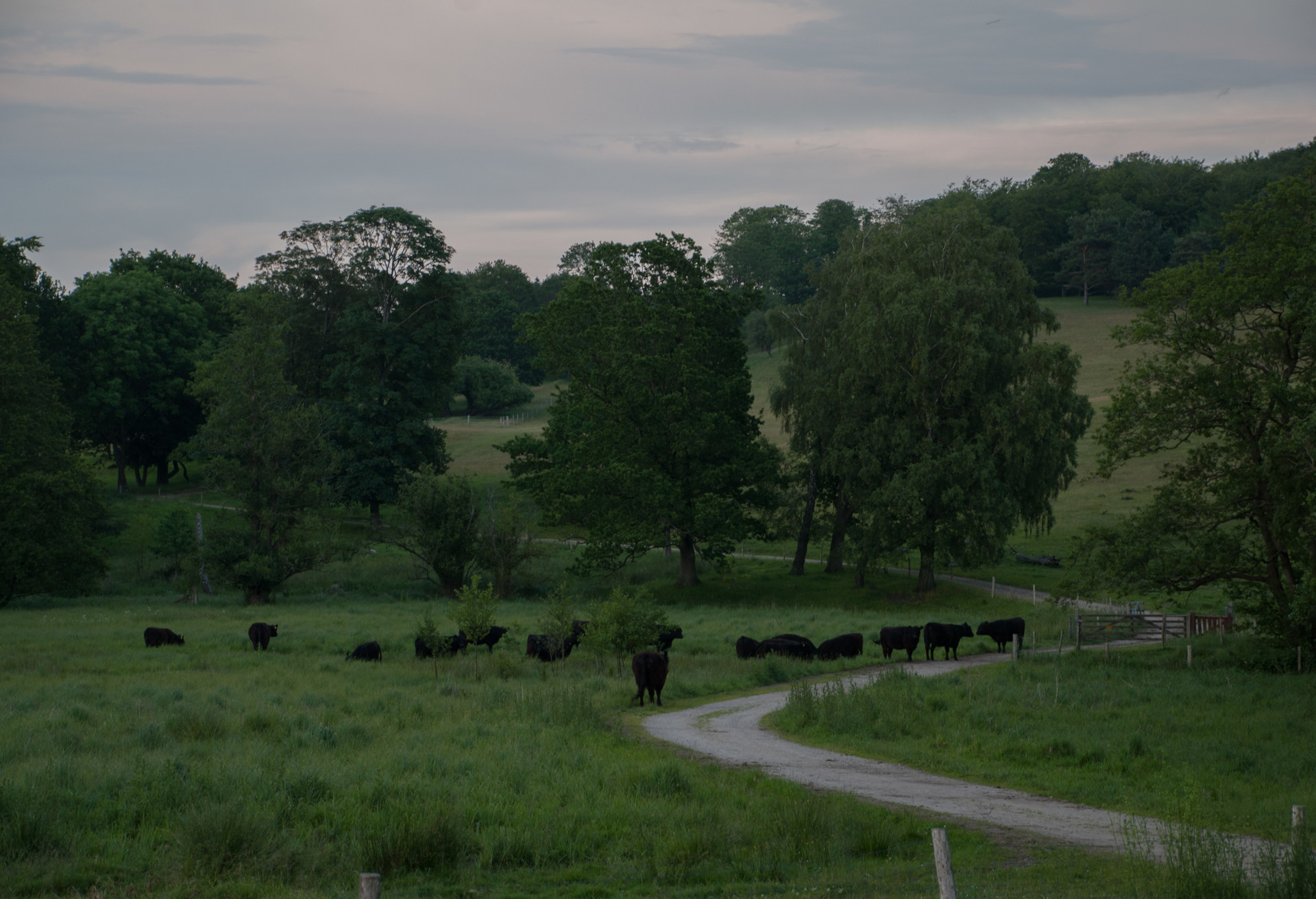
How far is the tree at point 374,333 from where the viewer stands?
218ft

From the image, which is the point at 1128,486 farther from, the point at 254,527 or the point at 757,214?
the point at 757,214

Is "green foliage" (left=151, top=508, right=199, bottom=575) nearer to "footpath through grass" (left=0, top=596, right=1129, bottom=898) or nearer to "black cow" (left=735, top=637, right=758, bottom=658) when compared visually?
"black cow" (left=735, top=637, right=758, bottom=658)

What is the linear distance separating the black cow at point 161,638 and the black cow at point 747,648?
18.5 m

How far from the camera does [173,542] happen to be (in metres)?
56.8

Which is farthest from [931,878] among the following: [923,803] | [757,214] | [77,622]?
[757,214]

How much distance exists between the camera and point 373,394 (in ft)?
220

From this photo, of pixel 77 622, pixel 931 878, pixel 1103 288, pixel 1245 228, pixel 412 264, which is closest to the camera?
pixel 931 878

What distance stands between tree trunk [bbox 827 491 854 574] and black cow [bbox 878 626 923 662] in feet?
60.5

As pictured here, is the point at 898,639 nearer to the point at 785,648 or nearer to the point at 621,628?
the point at 785,648

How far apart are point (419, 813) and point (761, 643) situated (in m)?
21.2

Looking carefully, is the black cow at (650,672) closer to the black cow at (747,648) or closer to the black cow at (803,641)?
the black cow at (747,648)

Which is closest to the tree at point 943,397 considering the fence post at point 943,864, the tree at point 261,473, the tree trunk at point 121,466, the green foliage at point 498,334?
the tree at point 261,473

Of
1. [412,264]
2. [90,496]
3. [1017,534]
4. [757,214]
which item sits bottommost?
[1017,534]

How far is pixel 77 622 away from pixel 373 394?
30.4 meters
